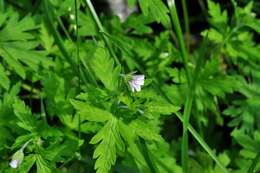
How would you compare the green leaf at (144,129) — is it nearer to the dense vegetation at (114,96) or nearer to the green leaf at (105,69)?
the dense vegetation at (114,96)

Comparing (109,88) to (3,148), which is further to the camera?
(3,148)

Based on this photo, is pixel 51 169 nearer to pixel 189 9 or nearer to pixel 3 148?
pixel 3 148

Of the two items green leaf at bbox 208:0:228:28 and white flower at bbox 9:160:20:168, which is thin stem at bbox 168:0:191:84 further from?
white flower at bbox 9:160:20:168

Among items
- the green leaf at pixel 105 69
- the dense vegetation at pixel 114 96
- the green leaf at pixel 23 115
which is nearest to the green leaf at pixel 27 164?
the dense vegetation at pixel 114 96

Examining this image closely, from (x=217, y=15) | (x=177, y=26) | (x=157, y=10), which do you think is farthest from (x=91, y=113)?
(x=217, y=15)

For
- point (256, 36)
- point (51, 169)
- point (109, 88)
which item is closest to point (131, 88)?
point (109, 88)

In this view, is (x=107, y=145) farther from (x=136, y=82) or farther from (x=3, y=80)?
(x=3, y=80)
